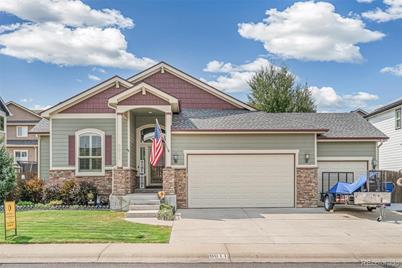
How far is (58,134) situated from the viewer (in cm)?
2117

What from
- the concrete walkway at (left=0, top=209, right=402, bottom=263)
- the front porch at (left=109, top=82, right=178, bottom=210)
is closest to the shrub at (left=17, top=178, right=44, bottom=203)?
the front porch at (left=109, top=82, right=178, bottom=210)

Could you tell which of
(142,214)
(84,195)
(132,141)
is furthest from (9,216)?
(132,141)

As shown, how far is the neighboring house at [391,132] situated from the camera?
26.9 metres

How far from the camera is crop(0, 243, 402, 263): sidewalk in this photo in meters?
9.61

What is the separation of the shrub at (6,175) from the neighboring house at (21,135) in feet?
74.4

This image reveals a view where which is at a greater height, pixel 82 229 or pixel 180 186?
pixel 180 186

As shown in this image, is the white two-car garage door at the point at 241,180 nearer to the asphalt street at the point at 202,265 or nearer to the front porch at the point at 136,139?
the front porch at the point at 136,139

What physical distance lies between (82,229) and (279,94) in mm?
34252

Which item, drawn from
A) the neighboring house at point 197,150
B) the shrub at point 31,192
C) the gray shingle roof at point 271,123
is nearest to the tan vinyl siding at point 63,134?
the neighboring house at point 197,150

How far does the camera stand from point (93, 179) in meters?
21.0

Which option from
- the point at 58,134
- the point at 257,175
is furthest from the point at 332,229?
the point at 58,134

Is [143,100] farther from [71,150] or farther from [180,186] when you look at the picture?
[71,150]

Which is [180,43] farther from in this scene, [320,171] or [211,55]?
[320,171]

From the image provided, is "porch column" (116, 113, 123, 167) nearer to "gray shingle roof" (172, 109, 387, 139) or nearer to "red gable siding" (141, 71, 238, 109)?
"gray shingle roof" (172, 109, 387, 139)
